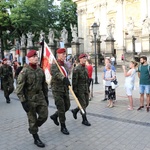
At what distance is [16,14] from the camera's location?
44.4m

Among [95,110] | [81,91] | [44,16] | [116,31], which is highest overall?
[44,16]

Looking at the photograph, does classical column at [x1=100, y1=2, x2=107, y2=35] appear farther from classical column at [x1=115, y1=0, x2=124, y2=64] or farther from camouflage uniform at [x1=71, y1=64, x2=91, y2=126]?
camouflage uniform at [x1=71, y1=64, x2=91, y2=126]

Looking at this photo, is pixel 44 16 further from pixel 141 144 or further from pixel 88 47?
pixel 141 144

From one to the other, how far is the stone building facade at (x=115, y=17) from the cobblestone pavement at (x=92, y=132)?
84.4ft

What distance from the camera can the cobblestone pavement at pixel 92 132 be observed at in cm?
573

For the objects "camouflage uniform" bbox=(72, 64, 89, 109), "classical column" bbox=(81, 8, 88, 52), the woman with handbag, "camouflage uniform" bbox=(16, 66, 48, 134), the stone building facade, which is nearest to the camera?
"camouflage uniform" bbox=(16, 66, 48, 134)

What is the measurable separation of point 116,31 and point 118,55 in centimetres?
802

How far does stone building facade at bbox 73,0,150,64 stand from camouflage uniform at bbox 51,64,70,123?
27345mm

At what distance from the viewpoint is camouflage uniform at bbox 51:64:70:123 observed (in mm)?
6621

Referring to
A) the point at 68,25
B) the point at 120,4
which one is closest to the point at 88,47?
the point at 68,25

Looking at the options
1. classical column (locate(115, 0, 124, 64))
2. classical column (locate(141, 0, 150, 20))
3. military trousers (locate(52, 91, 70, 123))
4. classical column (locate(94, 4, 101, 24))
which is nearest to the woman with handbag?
military trousers (locate(52, 91, 70, 123))

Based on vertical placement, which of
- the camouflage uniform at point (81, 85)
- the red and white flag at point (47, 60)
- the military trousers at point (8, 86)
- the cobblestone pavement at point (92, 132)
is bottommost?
the cobblestone pavement at point (92, 132)

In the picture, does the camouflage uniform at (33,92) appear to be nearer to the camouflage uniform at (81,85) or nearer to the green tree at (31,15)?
the camouflage uniform at (81,85)

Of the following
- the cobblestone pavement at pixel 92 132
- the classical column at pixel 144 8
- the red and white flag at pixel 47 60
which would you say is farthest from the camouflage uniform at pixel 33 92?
the classical column at pixel 144 8
